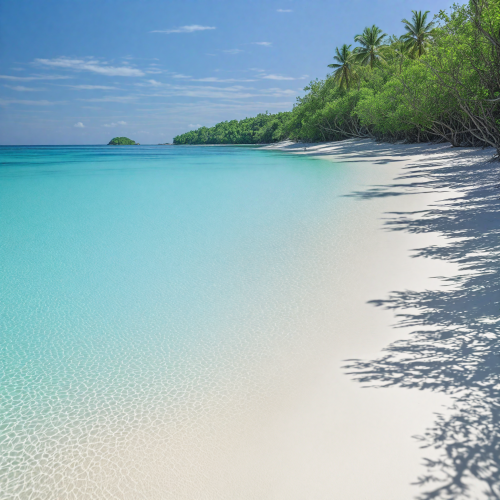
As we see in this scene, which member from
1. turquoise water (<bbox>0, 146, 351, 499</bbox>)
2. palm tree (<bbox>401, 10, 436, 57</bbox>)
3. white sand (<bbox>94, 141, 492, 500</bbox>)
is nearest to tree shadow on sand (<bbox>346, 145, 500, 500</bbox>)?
white sand (<bbox>94, 141, 492, 500</bbox>)

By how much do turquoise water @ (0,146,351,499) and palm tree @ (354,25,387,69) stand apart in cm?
5086

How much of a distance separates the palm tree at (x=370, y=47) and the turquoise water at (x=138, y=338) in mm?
50858

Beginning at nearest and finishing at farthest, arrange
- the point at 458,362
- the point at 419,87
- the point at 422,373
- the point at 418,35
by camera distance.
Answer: the point at 422,373
the point at 458,362
the point at 419,87
the point at 418,35

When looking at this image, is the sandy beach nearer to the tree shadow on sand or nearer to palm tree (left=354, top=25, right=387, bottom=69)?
the tree shadow on sand

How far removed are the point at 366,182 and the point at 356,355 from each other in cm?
1630

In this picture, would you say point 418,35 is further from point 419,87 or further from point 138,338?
point 138,338

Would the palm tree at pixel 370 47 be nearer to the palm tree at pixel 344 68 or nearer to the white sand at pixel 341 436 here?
the palm tree at pixel 344 68

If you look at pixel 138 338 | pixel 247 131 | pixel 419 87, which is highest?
pixel 247 131

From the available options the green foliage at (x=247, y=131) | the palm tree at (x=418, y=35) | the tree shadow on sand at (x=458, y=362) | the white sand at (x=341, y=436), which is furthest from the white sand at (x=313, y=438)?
the green foliage at (x=247, y=131)

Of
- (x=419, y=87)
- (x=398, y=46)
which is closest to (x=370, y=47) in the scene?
(x=398, y=46)

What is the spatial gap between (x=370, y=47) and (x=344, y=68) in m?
6.03

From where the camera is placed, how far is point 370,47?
56031 millimetres

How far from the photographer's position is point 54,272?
8531 millimetres

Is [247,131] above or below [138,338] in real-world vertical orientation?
above
